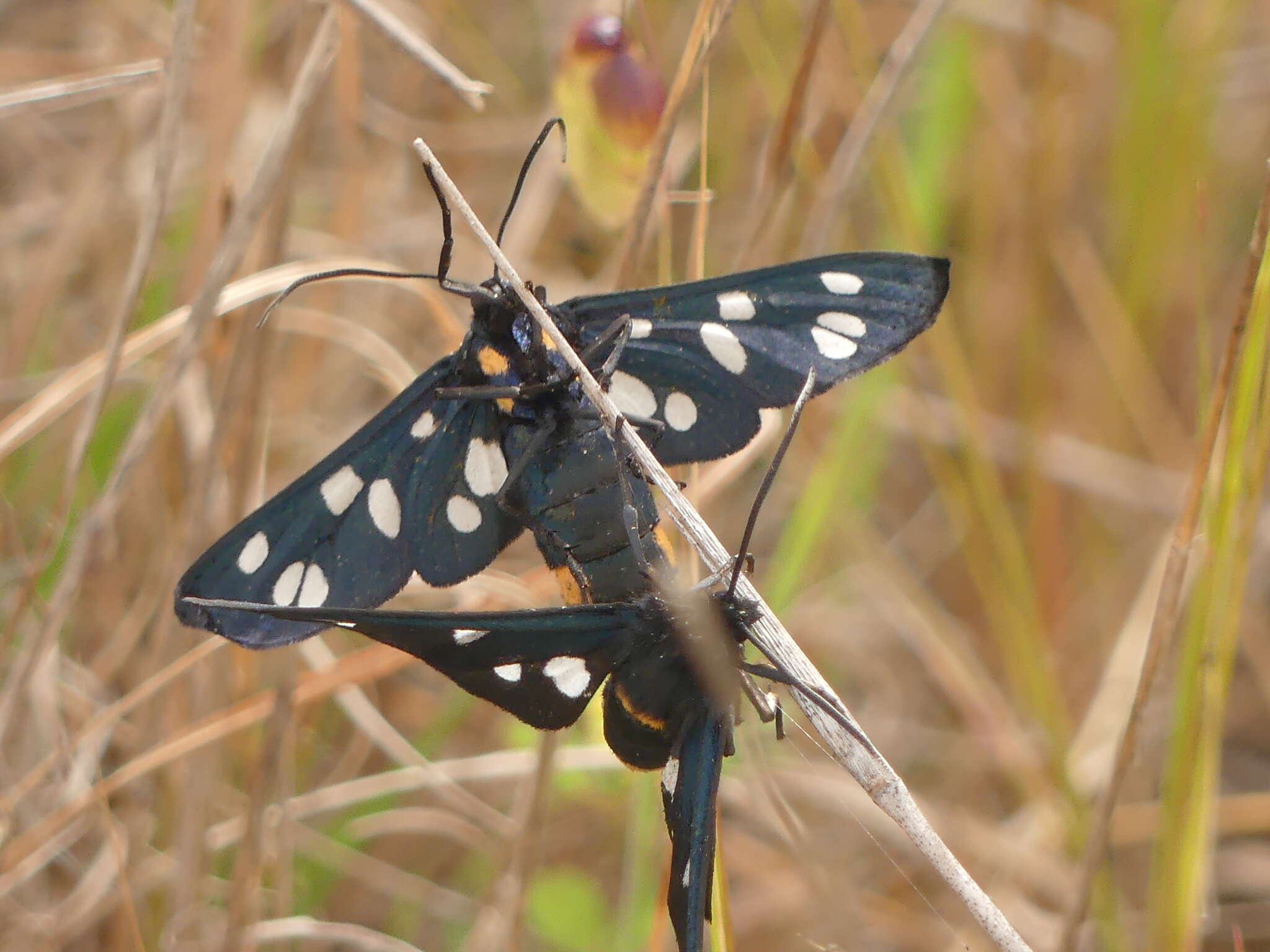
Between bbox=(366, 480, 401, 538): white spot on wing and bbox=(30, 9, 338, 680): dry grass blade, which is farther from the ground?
bbox=(30, 9, 338, 680): dry grass blade

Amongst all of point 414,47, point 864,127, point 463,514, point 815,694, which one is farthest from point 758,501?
point 864,127

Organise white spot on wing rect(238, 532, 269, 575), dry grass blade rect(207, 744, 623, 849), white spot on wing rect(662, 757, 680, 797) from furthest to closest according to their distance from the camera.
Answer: dry grass blade rect(207, 744, 623, 849), white spot on wing rect(238, 532, 269, 575), white spot on wing rect(662, 757, 680, 797)

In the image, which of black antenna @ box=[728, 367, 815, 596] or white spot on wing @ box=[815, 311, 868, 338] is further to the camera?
white spot on wing @ box=[815, 311, 868, 338]

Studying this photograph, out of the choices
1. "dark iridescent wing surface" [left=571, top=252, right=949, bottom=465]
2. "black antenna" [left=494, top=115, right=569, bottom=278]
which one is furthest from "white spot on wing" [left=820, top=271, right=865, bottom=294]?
"black antenna" [left=494, top=115, right=569, bottom=278]

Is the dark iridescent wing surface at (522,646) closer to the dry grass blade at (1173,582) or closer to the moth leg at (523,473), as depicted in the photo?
the moth leg at (523,473)

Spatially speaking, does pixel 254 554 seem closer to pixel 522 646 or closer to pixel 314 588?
pixel 314 588

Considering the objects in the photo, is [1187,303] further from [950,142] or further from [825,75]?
[825,75]

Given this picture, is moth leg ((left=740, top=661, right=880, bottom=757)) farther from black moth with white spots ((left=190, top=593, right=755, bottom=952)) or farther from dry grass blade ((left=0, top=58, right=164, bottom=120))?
dry grass blade ((left=0, top=58, right=164, bottom=120))
